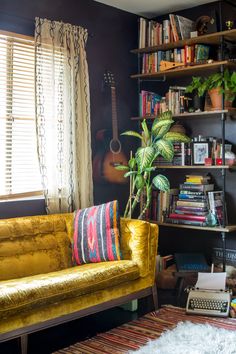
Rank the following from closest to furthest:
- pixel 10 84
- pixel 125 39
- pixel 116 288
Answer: pixel 116 288 < pixel 10 84 < pixel 125 39

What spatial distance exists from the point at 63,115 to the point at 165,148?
885mm

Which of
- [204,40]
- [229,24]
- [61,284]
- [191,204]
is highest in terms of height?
[229,24]

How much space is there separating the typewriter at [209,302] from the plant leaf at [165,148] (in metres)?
1.12

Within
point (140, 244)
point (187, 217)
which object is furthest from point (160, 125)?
point (140, 244)

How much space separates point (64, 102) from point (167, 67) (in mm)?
1079

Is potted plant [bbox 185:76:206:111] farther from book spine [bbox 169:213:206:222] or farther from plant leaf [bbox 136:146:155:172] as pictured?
book spine [bbox 169:213:206:222]

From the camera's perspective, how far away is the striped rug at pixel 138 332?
2947mm

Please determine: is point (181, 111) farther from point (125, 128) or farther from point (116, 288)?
point (116, 288)

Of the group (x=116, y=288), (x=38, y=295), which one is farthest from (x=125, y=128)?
(x=38, y=295)

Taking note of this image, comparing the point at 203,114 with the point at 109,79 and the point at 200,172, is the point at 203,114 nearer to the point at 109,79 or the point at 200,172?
the point at 200,172

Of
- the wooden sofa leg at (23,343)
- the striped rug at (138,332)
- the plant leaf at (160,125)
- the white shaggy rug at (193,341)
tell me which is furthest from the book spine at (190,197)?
the wooden sofa leg at (23,343)

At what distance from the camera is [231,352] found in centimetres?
278

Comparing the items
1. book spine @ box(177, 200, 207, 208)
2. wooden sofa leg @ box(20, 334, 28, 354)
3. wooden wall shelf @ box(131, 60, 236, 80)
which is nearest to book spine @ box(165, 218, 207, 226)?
book spine @ box(177, 200, 207, 208)

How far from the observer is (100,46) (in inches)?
176
